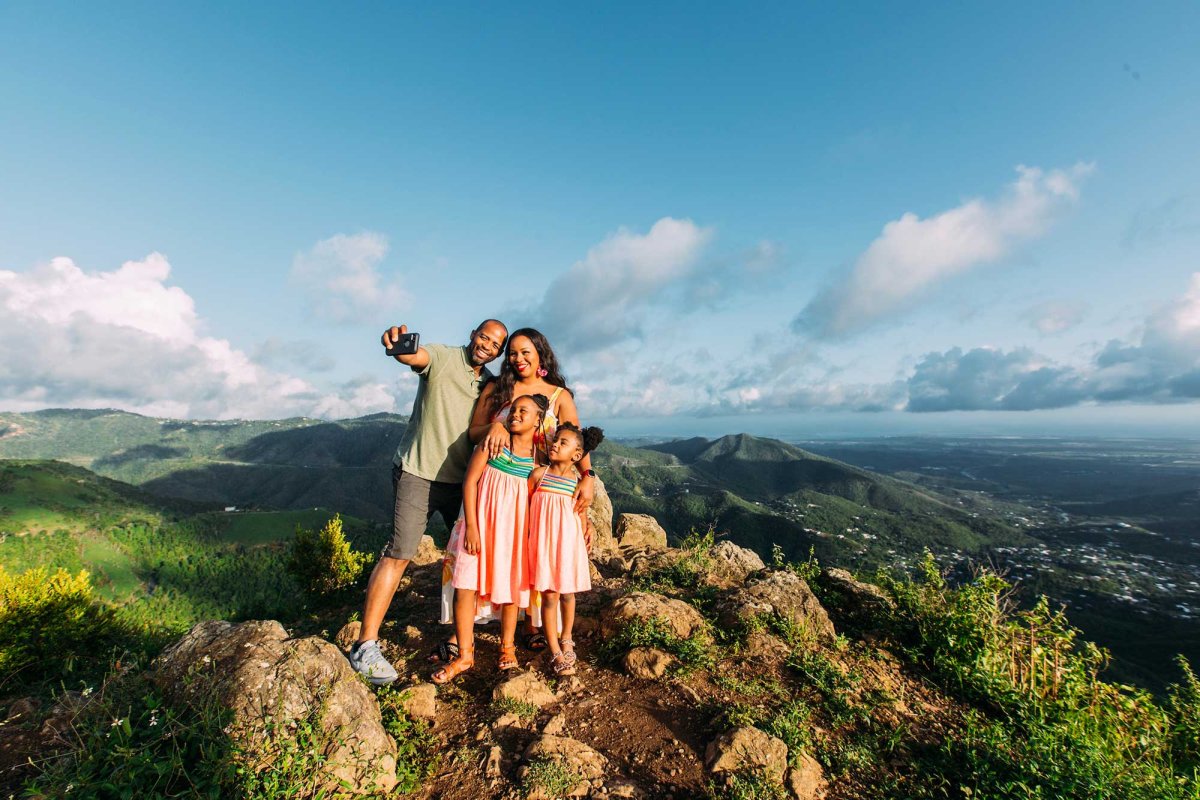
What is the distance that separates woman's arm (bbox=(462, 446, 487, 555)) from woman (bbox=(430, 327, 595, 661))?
0.13m

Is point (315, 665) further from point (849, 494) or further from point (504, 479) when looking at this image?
point (849, 494)

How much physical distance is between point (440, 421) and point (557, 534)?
4.96 ft

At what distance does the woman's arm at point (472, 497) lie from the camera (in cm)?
418

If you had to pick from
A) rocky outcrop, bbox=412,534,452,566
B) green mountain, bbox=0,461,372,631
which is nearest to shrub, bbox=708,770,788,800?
rocky outcrop, bbox=412,534,452,566

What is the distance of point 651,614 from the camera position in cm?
514

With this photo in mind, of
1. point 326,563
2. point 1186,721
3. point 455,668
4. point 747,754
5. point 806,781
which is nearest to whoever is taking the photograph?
point 806,781

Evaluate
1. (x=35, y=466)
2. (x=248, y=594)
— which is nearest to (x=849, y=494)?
(x=248, y=594)

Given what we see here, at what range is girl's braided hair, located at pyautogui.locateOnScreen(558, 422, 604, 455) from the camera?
4.58 m

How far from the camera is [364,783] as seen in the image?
2914 mm

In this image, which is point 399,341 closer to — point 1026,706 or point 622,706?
point 622,706

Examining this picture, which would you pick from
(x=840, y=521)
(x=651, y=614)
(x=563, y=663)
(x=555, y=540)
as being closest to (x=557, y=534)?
(x=555, y=540)

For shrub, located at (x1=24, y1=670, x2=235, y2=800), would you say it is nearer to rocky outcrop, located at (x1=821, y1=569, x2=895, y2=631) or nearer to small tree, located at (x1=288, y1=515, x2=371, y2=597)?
rocky outcrop, located at (x1=821, y1=569, x2=895, y2=631)

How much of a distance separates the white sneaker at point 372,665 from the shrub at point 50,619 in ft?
33.9

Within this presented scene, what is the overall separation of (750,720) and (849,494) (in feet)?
692
